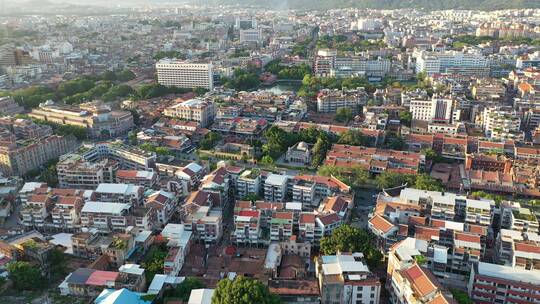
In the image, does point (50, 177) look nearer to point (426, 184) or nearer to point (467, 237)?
point (426, 184)

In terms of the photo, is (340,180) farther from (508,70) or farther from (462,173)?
(508,70)

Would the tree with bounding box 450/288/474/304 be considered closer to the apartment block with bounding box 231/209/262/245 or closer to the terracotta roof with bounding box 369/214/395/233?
the terracotta roof with bounding box 369/214/395/233

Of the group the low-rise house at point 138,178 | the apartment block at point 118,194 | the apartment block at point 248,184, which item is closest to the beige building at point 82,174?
the low-rise house at point 138,178

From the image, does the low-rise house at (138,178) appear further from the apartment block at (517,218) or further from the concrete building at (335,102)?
the concrete building at (335,102)

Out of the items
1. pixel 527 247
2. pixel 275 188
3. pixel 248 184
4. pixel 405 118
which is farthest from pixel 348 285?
pixel 405 118

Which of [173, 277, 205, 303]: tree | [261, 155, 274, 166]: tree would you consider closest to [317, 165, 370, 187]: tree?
[261, 155, 274, 166]: tree
